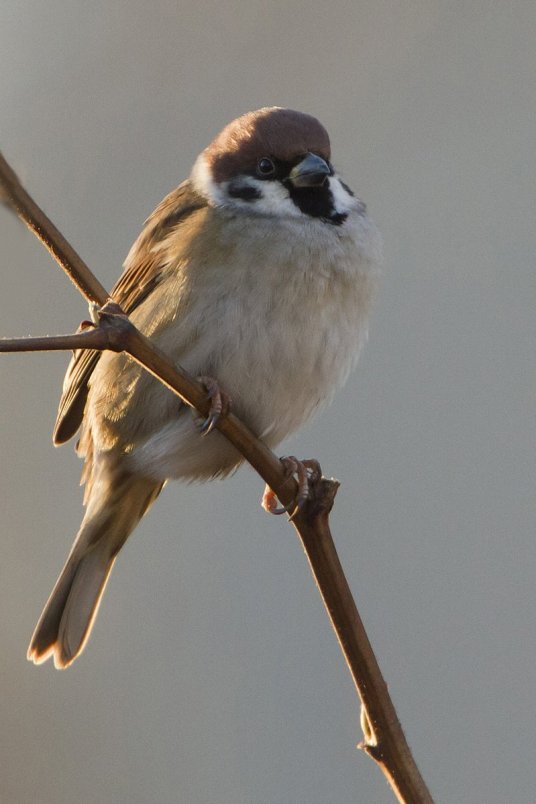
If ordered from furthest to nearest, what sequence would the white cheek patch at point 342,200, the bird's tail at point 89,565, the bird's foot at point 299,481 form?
the white cheek patch at point 342,200
the bird's tail at point 89,565
the bird's foot at point 299,481

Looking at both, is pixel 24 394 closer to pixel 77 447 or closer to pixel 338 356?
pixel 77 447

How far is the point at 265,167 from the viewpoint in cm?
281

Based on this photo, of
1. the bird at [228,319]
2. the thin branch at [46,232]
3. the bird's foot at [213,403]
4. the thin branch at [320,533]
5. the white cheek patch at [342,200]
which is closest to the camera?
the thin branch at [320,533]

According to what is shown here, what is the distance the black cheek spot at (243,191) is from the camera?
2.76 metres

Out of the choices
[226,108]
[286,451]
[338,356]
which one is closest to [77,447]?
[338,356]

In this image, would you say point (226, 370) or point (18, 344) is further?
point (226, 370)

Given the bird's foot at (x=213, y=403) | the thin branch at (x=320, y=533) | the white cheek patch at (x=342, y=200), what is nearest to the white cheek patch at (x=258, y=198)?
the white cheek patch at (x=342, y=200)

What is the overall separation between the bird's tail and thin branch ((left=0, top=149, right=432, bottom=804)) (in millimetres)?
1146

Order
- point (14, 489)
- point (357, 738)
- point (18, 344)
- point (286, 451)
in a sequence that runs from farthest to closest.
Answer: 1. point (14, 489)
2. point (286, 451)
3. point (357, 738)
4. point (18, 344)

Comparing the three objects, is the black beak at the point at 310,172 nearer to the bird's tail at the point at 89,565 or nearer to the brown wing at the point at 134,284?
the brown wing at the point at 134,284

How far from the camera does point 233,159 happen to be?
9.33 feet

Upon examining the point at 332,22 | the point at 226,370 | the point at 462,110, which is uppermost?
the point at 332,22

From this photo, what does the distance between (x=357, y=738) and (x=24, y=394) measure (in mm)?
1913

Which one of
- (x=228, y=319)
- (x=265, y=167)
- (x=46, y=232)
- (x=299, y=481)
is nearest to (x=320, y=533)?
(x=299, y=481)
